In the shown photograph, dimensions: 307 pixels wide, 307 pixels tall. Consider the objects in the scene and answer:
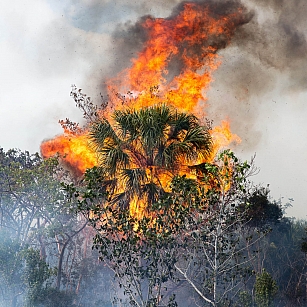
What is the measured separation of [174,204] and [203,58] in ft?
42.3

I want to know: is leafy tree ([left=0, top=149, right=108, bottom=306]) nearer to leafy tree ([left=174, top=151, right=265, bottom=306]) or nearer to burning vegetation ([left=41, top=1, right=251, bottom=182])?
burning vegetation ([left=41, top=1, right=251, bottom=182])

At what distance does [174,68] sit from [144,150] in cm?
972

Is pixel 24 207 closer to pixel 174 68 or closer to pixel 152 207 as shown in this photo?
pixel 174 68

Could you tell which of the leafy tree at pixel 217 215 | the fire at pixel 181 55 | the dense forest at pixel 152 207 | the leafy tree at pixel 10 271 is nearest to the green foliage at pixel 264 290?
the dense forest at pixel 152 207

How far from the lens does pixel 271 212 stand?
23969 millimetres

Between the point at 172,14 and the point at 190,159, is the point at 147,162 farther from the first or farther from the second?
the point at 172,14

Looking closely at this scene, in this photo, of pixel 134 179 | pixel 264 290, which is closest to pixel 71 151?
pixel 134 179

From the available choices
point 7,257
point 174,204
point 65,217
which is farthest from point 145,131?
point 65,217

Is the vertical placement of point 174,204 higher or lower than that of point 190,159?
lower

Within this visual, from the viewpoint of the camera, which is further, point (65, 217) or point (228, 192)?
point (65, 217)

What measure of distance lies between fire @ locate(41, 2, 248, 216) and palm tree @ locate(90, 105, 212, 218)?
3.95 m

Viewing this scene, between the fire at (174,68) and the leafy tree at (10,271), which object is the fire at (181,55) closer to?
the fire at (174,68)

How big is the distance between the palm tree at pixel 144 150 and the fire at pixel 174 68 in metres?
3.95

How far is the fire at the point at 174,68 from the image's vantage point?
20.3 meters
